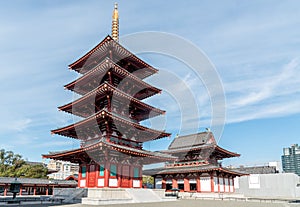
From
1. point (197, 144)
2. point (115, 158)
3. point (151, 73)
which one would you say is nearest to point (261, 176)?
point (197, 144)

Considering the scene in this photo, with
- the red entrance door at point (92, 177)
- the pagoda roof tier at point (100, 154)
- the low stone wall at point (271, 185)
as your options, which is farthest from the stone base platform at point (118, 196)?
the low stone wall at point (271, 185)

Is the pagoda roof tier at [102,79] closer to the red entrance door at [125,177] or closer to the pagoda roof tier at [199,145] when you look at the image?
the red entrance door at [125,177]

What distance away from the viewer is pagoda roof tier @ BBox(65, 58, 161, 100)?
92.6ft

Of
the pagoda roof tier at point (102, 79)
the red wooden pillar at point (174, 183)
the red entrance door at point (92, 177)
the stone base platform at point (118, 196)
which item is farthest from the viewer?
the red wooden pillar at point (174, 183)

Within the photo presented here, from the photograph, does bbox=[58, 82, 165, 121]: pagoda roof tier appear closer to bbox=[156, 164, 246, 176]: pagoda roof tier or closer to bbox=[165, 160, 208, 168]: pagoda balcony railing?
bbox=[156, 164, 246, 176]: pagoda roof tier

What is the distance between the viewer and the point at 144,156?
92.7 ft

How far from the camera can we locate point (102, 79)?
3091 cm

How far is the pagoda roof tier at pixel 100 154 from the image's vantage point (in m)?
24.4

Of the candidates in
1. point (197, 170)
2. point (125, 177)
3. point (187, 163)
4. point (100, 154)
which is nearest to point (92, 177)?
point (100, 154)

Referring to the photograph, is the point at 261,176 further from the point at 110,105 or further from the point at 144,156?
the point at 110,105

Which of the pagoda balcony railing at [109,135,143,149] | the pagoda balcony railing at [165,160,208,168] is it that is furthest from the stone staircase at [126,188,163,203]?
the pagoda balcony railing at [165,160,208,168]

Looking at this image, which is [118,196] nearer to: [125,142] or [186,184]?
[125,142]

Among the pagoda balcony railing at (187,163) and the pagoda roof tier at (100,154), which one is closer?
the pagoda roof tier at (100,154)

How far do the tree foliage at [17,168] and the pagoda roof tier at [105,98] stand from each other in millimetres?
35456
